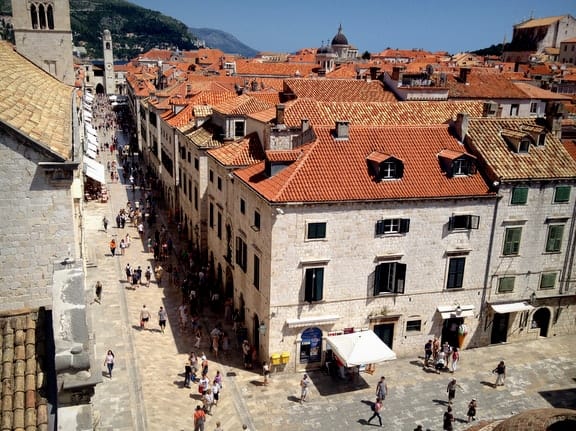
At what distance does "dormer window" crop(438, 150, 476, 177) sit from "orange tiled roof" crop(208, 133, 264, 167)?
9.80 metres

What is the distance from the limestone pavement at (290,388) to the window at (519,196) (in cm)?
784

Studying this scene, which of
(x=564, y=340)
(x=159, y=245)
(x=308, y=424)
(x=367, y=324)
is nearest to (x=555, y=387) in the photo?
(x=564, y=340)

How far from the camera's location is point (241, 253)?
27.9 m

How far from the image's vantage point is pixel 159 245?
38.3 metres

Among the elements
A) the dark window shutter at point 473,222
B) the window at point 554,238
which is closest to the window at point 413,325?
the dark window shutter at point 473,222

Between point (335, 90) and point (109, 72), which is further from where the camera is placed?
point (109, 72)

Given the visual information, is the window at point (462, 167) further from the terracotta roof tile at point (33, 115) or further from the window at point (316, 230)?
the terracotta roof tile at point (33, 115)

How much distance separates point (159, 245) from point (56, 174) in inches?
1008

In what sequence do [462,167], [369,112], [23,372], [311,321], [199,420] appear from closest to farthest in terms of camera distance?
[23,372] < [199,420] < [311,321] < [462,167] < [369,112]

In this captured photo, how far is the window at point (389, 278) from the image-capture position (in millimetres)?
25406

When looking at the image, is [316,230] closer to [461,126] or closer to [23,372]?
[461,126]

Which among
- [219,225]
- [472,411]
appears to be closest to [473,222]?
[472,411]

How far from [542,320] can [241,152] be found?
760 inches

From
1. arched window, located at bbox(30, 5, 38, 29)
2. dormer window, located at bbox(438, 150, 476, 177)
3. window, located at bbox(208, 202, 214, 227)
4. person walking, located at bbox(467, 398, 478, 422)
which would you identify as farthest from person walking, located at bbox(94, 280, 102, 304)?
person walking, located at bbox(467, 398, 478, 422)
